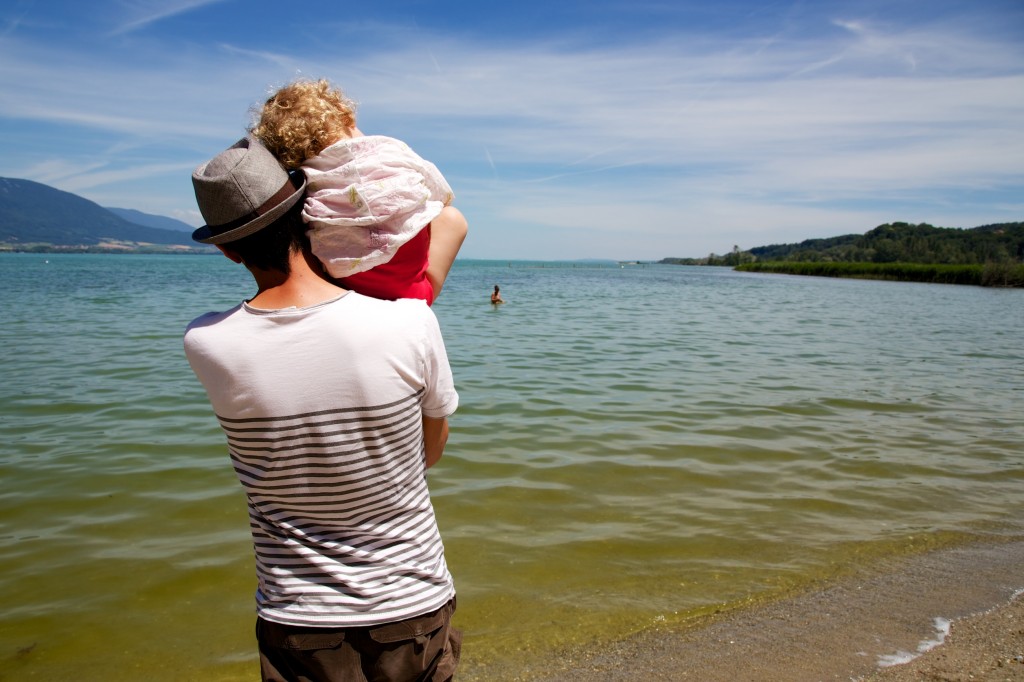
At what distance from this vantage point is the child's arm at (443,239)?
1.72 m

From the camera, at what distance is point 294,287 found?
146cm

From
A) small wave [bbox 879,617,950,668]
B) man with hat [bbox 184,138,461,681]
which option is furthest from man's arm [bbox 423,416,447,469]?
small wave [bbox 879,617,950,668]

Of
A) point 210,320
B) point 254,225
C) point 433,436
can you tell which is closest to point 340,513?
point 433,436

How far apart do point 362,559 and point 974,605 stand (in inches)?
162

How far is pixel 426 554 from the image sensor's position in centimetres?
165

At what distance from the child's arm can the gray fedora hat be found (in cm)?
36

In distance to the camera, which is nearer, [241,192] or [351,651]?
A: [241,192]

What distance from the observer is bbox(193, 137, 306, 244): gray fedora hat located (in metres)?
1.40

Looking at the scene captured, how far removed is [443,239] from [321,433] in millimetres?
577

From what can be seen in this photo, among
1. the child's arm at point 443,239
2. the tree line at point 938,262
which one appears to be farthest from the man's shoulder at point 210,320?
the tree line at point 938,262

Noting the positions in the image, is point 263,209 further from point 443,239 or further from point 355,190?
point 443,239

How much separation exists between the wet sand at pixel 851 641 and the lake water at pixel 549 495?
0.76 ft

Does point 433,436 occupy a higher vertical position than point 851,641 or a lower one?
higher

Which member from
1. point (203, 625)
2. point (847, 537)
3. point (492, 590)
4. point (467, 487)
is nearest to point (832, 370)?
point (847, 537)
